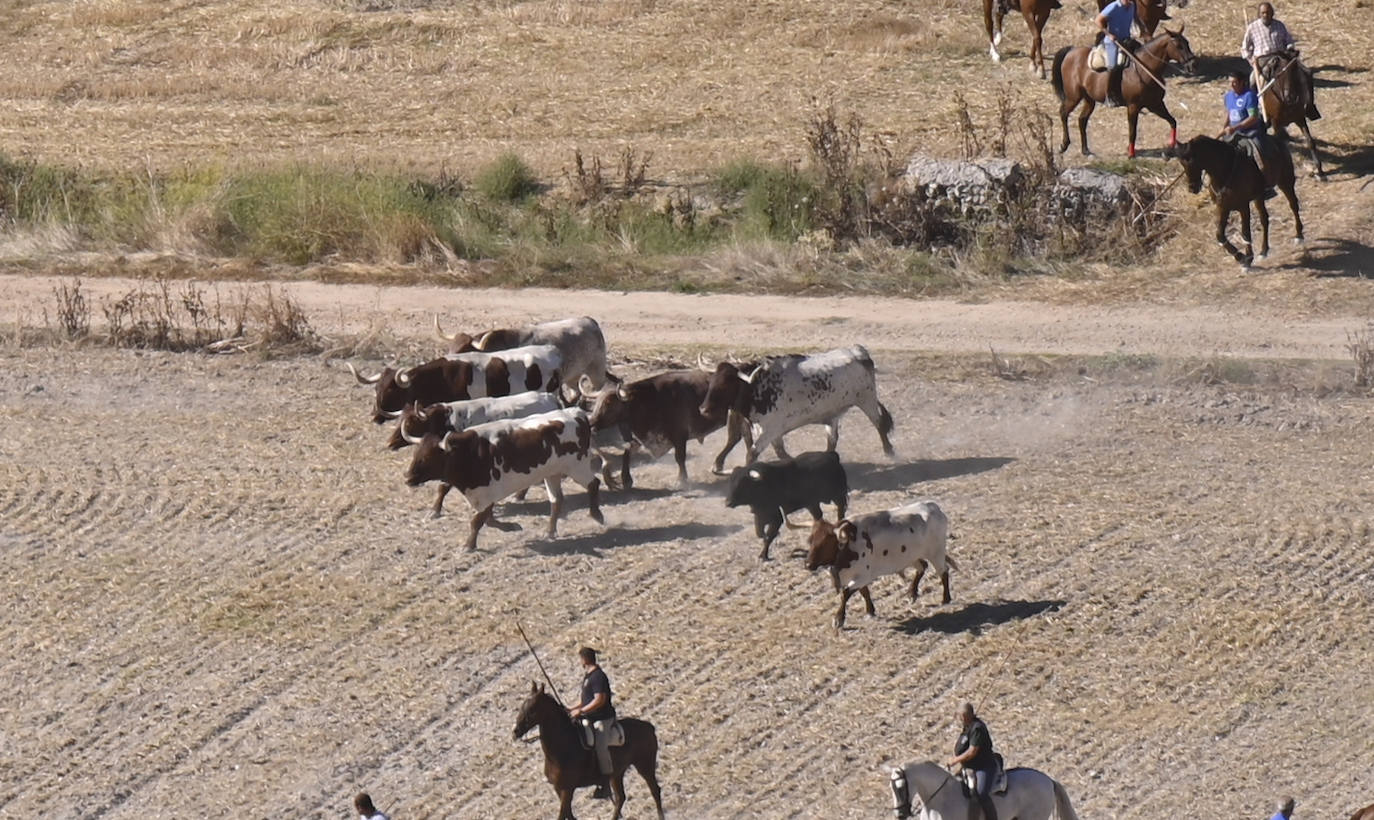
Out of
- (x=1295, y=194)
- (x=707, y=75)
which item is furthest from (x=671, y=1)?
(x=1295, y=194)

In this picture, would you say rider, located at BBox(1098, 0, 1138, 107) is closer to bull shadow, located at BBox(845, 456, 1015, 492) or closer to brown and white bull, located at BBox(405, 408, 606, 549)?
→ bull shadow, located at BBox(845, 456, 1015, 492)

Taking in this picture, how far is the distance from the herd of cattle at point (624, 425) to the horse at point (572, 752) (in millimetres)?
3005

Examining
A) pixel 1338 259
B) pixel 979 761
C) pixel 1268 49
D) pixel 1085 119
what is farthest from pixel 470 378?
pixel 1268 49

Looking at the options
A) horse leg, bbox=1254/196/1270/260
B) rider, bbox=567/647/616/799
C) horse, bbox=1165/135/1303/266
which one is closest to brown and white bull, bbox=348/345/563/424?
rider, bbox=567/647/616/799

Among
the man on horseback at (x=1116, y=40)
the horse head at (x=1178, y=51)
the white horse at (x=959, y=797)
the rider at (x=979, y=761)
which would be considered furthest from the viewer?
the man on horseback at (x=1116, y=40)

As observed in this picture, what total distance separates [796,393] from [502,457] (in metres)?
3.09

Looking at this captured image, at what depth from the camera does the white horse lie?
14.4 metres

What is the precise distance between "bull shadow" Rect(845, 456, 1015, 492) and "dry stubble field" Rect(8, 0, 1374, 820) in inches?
2.2

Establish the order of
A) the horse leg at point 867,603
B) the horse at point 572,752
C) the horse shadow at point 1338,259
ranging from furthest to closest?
the horse shadow at point 1338,259 < the horse leg at point 867,603 < the horse at point 572,752

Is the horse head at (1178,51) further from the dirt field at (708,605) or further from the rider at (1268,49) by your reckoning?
the dirt field at (708,605)

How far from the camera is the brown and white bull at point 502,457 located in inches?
783

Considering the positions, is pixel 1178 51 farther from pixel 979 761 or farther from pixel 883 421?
pixel 979 761

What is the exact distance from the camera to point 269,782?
54.3ft

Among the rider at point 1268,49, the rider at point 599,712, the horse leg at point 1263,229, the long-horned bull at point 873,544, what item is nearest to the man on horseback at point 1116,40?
the rider at point 1268,49
